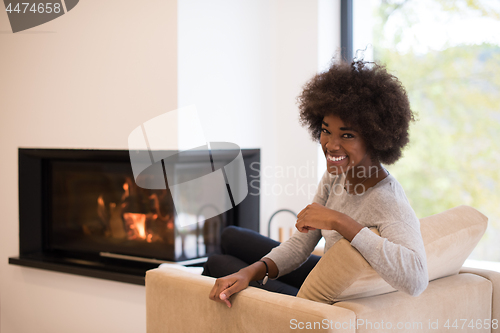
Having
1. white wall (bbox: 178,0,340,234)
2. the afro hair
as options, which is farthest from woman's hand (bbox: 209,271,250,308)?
white wall (bbox: 178,0,340,234)

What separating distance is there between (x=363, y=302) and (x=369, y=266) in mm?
116

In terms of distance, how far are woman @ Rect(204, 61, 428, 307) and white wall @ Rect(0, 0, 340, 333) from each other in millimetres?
1063

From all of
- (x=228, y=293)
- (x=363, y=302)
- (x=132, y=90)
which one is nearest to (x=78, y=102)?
(x=132, y=90)

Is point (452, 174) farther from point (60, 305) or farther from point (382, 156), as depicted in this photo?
point (60, 305)

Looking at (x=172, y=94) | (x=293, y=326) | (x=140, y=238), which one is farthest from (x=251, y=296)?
(x=140, y=238)

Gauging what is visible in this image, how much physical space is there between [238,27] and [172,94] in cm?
65

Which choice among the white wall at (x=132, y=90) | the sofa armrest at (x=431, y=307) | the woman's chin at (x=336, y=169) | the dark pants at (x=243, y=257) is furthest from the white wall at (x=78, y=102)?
the sofa armrest at (x=431, y=307)

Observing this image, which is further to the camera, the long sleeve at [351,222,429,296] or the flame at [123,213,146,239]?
the flame at [123,213,146,239]

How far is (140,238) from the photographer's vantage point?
2645mm

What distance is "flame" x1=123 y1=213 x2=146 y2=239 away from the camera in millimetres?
2633

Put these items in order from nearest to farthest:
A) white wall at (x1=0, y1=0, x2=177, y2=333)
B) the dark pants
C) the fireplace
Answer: the dark pants
white wall at (x1=0, y1=0, x2=177, y2=333)
the fireplace

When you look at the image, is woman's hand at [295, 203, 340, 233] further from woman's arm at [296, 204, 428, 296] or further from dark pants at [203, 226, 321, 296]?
dark pants at [203, 226, 321, 296]

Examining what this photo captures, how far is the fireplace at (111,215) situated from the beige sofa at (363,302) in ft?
3.36

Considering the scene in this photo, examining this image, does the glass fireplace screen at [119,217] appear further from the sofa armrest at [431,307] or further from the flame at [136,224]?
the sofa armrest at [431,307]
